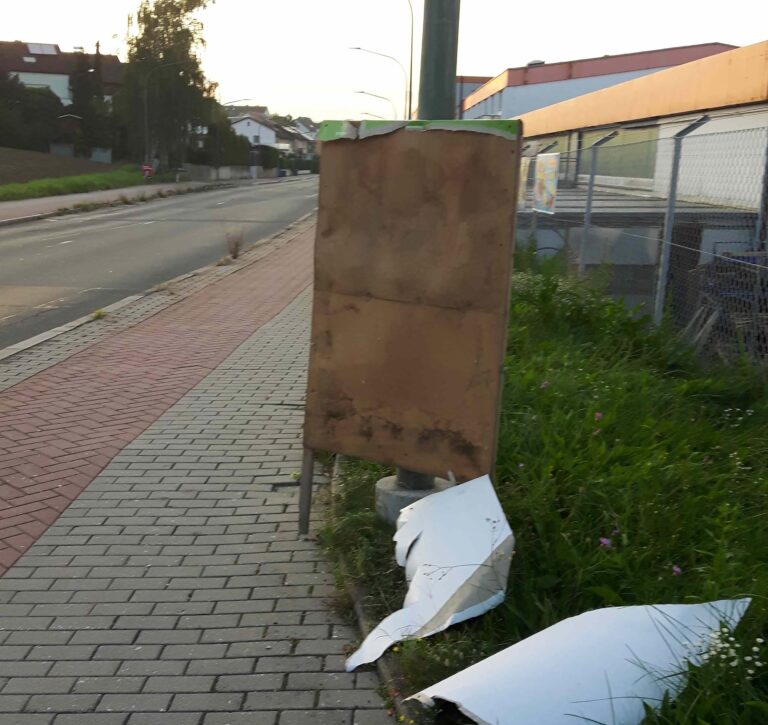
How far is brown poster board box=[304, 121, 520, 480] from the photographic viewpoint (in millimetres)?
3691

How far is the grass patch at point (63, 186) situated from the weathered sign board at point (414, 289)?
35692 millimetres

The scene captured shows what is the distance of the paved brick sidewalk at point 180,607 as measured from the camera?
3105mm

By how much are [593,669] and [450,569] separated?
0.79 m

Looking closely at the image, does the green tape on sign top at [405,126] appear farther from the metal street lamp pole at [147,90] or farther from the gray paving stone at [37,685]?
the metal street lamp pole at [147,90]

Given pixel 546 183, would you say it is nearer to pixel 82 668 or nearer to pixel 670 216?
pixel 670 216

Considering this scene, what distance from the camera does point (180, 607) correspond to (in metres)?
3.78

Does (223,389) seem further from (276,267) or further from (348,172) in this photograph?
(276,267)

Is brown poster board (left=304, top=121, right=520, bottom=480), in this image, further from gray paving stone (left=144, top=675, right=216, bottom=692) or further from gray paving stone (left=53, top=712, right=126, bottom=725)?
gray paving stone (left=53, top=712, right=126, bottom=725)

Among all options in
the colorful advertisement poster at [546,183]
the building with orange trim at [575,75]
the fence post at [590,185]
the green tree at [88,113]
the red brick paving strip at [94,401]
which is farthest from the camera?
the green tree at [88,113]

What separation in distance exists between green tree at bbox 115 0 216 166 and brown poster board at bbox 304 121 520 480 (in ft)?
202

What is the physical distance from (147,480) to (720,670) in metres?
3.57

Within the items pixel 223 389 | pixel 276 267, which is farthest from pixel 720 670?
pixel 276 267

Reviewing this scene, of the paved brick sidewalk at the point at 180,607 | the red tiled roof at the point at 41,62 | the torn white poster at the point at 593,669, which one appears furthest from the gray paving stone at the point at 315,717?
the red tiled roof at the point at 41,62

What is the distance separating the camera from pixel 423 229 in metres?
3.82
